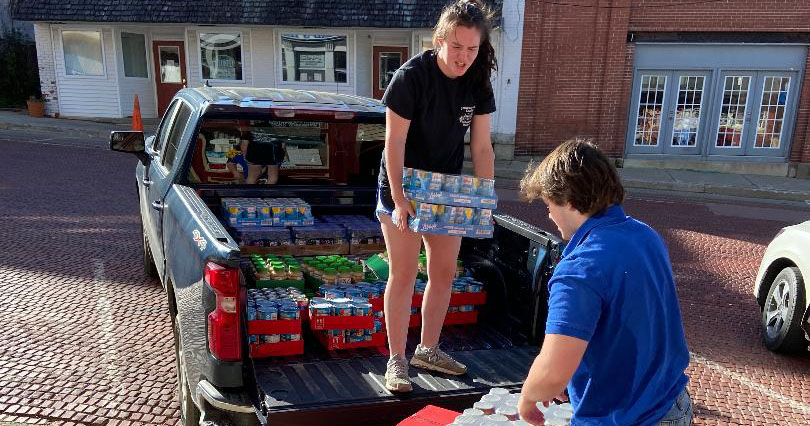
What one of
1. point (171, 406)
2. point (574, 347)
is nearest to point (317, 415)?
point (574, 347)

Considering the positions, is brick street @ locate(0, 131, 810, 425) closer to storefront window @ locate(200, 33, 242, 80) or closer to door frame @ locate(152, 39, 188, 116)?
storefront window @ locate(200, 33, 242, 80)

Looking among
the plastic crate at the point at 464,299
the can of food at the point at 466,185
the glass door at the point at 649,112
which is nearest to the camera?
the can of food at the point at 466,185

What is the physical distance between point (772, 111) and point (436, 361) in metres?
14.9

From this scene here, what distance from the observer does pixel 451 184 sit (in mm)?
2967

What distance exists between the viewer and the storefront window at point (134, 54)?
1814 centimetres

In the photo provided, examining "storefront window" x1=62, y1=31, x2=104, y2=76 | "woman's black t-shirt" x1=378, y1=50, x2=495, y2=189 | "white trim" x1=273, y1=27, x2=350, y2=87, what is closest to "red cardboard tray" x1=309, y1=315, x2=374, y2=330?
"woman's black t-shirt" x1=378, y1=50, x2=495, y2=189

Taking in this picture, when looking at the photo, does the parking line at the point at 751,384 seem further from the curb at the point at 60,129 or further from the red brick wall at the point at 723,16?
the curb at the point at 60,129

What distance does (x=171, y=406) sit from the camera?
384cm

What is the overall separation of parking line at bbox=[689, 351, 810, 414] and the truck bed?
2.08m

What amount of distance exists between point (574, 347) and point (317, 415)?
4.15 feet

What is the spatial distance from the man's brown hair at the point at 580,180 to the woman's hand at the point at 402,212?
39.1 inches

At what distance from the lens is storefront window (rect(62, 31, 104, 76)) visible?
18.0 metres

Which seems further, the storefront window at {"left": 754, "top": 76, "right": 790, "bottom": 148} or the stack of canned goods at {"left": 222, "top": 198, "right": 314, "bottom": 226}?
the storefront window at {"left": 754, "top": 76, "right": 790, "bottom": 148}

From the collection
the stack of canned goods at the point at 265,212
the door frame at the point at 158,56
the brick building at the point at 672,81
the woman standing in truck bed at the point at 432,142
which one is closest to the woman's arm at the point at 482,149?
the woman standing in truck bed at the point at 432,142
